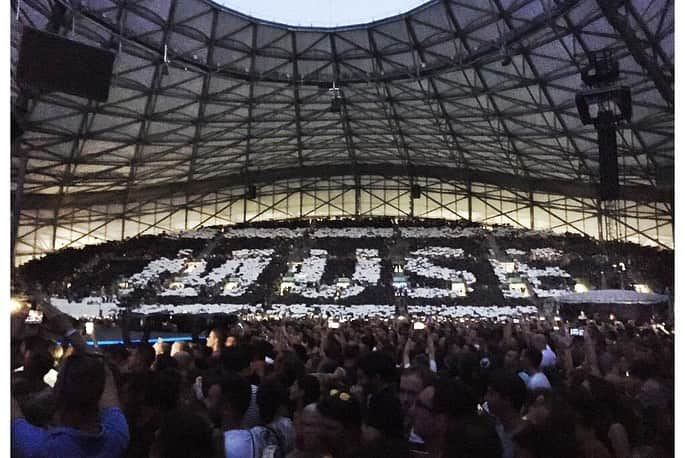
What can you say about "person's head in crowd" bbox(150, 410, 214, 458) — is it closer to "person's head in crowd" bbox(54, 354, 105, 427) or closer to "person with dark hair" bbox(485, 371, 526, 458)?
"person's head in crowd" bbox(54, 354, 105, 427)

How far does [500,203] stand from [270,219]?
658 inches

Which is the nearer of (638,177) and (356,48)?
(356,48)

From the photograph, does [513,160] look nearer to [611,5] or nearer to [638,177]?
[638,177]

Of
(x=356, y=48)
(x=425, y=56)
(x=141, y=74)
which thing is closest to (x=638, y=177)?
(x=425, y=56)

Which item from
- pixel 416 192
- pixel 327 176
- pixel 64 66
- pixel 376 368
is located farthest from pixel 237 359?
pixel 327 176

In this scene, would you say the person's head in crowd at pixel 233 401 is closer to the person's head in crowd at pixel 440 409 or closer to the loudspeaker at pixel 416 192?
the person's head in crowd at pixel 440 409

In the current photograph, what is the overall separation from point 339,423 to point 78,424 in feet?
4.51

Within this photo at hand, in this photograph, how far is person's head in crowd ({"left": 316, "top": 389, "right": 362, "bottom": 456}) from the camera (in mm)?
3543

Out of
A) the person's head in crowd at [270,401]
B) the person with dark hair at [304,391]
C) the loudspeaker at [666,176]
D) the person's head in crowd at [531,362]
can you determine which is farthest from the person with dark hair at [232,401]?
the loudspeaker at [666,176]

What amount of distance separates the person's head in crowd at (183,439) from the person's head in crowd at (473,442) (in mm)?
1124

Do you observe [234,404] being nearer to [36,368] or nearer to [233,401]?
[233,401]

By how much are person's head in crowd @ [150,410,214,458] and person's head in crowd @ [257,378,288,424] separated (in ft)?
3.83
